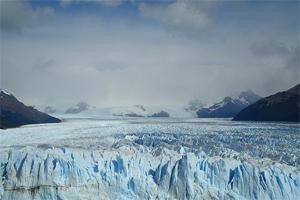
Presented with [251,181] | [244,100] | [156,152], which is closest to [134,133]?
[156,152]

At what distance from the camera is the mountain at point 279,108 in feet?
132

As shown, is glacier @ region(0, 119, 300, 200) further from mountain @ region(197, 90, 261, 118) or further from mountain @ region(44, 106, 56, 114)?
mountain @ region(44, 106, 56, 114)

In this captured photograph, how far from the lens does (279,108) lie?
4209cm

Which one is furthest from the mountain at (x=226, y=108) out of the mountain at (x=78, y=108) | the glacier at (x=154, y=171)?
the glacier at (x=154, y=171)

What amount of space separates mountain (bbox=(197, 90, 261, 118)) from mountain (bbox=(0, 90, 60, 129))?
24.0 meters

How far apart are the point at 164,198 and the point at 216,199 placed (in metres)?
2.26

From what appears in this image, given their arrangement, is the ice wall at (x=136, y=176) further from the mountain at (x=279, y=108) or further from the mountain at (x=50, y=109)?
the mountain at (x=50, y=109)

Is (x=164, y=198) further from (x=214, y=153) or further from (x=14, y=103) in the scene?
(x=14, y=103)

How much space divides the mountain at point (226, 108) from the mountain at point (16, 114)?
24.0 m

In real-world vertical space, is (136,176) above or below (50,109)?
below

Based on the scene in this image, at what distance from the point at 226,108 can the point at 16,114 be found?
3476 cm

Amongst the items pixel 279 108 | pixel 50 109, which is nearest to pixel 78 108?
pixel 50 109

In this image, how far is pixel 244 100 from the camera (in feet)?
251

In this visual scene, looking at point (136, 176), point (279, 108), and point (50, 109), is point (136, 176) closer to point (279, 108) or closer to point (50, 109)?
point (279, 108)
